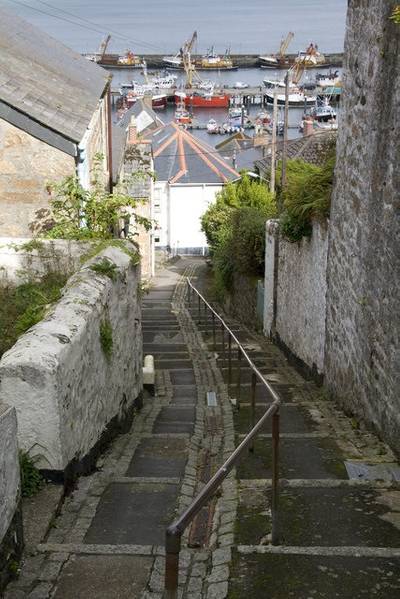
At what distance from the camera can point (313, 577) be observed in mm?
4250

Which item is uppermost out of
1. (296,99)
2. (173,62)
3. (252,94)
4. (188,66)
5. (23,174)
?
(173,62)

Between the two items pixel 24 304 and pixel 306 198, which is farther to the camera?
pixel 306 198

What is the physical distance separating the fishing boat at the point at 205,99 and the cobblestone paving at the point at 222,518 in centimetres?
10610

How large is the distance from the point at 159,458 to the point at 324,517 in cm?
255

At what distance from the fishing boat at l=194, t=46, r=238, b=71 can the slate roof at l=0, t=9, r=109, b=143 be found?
393ft

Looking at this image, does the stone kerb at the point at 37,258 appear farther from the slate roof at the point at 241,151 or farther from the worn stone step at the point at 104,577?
the slate roof at the point at 241,151

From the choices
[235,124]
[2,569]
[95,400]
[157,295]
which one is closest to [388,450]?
[95,400]

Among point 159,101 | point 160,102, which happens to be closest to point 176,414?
point 159,101

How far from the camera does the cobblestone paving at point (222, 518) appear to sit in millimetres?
4312

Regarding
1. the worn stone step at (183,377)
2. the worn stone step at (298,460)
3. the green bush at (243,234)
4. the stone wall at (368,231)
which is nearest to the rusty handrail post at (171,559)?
the worn stone step at (298,460)

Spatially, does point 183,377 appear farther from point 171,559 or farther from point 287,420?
point 171,559

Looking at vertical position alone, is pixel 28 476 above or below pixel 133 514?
above

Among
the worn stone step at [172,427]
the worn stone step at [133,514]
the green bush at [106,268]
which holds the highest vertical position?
the green bush at [106,268]

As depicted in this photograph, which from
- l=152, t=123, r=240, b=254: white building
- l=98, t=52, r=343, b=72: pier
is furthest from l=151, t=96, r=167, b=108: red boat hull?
l=152, t=123, r=240, b=254: white building
